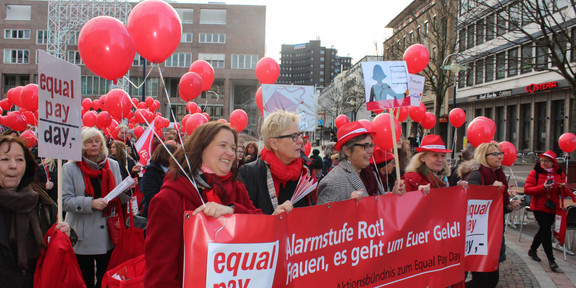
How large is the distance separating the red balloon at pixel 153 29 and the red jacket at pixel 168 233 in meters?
2.14

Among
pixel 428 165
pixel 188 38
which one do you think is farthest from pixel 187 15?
pixel 428 165

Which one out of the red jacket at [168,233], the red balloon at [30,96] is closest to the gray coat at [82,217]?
the red jacket at [168,233]

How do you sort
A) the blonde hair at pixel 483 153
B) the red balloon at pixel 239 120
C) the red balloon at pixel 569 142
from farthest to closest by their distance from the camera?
the red balloon at pixel 239 120, the red balloon at pixel 569 142, the blonde hair at pixel 483 153

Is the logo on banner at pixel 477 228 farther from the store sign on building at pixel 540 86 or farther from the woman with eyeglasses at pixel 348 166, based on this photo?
the store sign on building at pixel 540 86

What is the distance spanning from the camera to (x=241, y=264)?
2189mm

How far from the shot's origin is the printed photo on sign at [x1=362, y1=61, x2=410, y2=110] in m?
3.71

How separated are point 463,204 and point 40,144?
358cm

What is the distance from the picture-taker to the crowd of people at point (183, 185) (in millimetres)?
2111

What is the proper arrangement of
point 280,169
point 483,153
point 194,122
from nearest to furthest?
point 280,169 → point 483,153 → point 194,122

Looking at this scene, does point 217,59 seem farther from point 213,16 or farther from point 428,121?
point 428,121

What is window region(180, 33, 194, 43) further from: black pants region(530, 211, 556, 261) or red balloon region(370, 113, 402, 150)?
black pants region(530, 211, 556, 261)

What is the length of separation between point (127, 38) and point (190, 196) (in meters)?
2.33

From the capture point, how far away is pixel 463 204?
3.90m

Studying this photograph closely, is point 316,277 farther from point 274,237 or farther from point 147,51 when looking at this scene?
point 147,51
